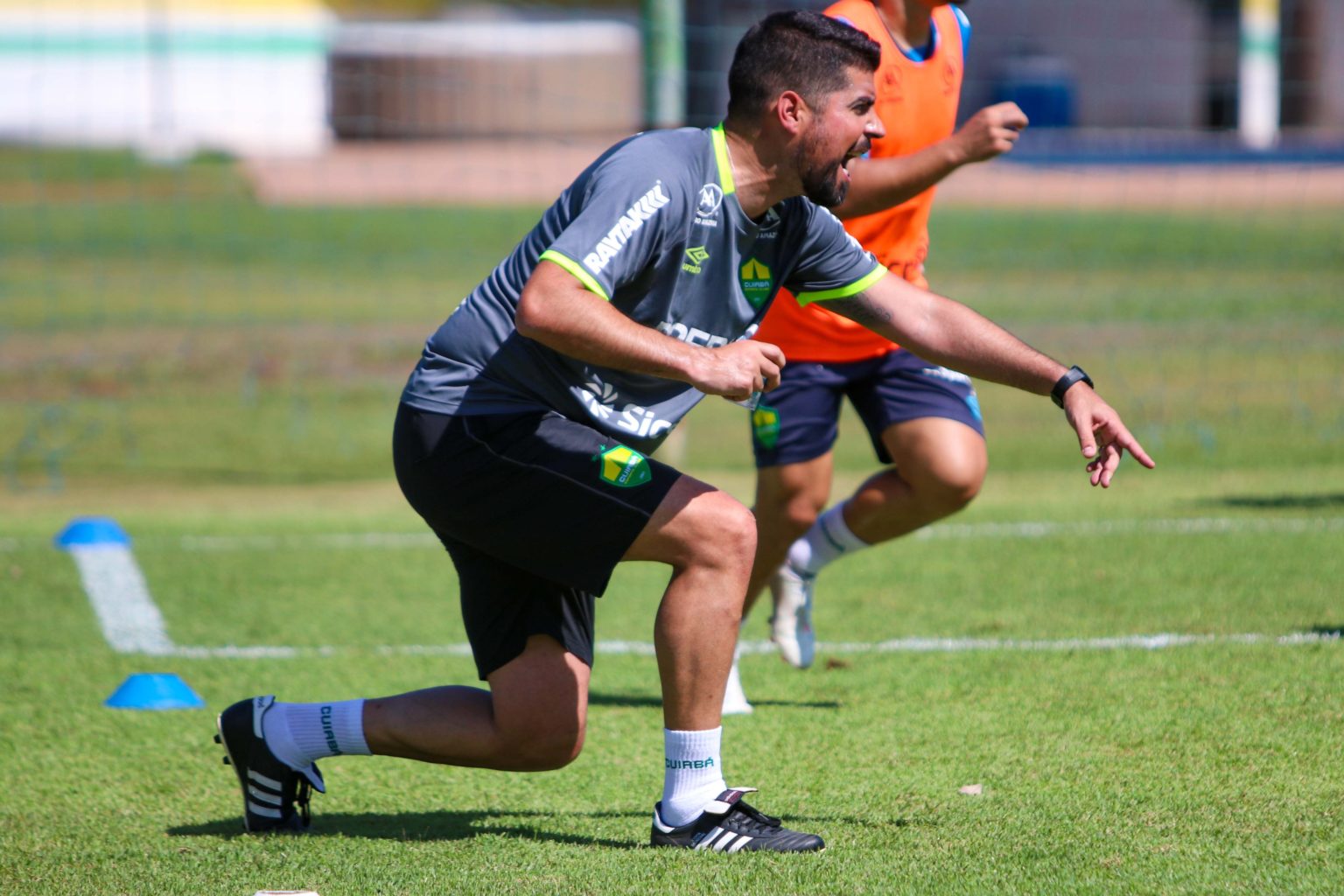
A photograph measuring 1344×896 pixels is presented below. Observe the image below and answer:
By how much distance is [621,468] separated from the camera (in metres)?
3.65

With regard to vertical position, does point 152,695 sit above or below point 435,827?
below

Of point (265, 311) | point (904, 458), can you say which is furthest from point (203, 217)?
point (904, 458)

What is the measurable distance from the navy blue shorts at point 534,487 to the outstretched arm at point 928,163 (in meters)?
1.50

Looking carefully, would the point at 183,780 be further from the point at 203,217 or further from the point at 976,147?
the point at 203,217

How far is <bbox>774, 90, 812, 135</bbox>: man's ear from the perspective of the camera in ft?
12.1

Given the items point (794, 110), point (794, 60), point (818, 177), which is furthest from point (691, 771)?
point (794, 60)

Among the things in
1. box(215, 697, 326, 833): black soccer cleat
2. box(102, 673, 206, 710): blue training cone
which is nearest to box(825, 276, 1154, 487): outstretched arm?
box(215, 697, 326, 833): black soccer cleat

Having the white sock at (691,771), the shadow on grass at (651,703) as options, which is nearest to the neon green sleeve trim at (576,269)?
the white sock at (691,771)

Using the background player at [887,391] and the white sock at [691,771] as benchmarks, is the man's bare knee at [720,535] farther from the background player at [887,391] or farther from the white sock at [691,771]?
the background player at [887,391]

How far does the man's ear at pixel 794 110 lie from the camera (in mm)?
Result: 3678

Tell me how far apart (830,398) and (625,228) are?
2.09m

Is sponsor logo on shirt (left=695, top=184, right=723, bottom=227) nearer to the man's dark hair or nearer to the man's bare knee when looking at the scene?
the man's dark hair

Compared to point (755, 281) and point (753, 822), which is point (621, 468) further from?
point (753, 822)

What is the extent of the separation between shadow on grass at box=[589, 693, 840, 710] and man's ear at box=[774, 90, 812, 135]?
213cm
